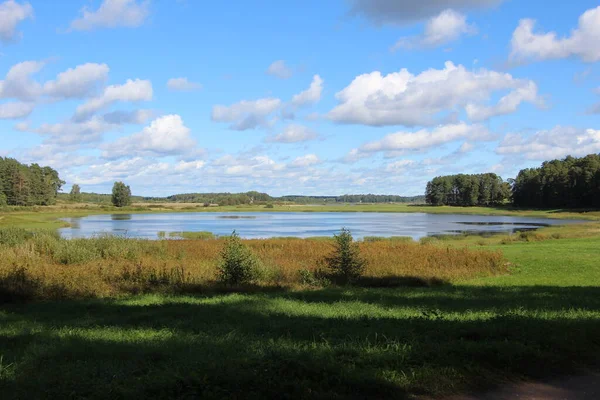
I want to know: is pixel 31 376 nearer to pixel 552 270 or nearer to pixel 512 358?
pixel 512 358

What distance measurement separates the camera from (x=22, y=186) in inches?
4592

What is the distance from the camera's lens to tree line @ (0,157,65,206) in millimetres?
114000

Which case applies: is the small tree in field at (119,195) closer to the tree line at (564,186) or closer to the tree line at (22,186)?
the tree line at (22,186)

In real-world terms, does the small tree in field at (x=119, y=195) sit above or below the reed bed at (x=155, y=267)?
above

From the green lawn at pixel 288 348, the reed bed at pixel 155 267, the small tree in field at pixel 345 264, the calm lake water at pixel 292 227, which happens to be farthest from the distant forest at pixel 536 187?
the green lawn at pixel 288 348

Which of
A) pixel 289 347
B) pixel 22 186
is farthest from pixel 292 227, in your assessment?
pixel 22 186

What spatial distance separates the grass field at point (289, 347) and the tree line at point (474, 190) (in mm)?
169628

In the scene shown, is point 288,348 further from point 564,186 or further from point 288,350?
point 564,186

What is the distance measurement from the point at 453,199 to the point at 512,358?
7504 inches

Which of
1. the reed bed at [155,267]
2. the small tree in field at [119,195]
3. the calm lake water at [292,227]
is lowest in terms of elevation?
the calm lake water at [292,227]

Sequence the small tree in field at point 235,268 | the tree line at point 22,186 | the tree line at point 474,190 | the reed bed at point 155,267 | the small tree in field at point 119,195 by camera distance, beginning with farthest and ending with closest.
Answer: the tree line at point 474,190 < the small tree in field at point 119,195 < the tree line at point 22,186 < the small tree in field at point 235,268 < the reed bed at point 155,267

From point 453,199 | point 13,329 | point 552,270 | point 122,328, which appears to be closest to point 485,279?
point 552,270

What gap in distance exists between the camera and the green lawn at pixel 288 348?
16.6 feet

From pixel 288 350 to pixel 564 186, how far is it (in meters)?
135
